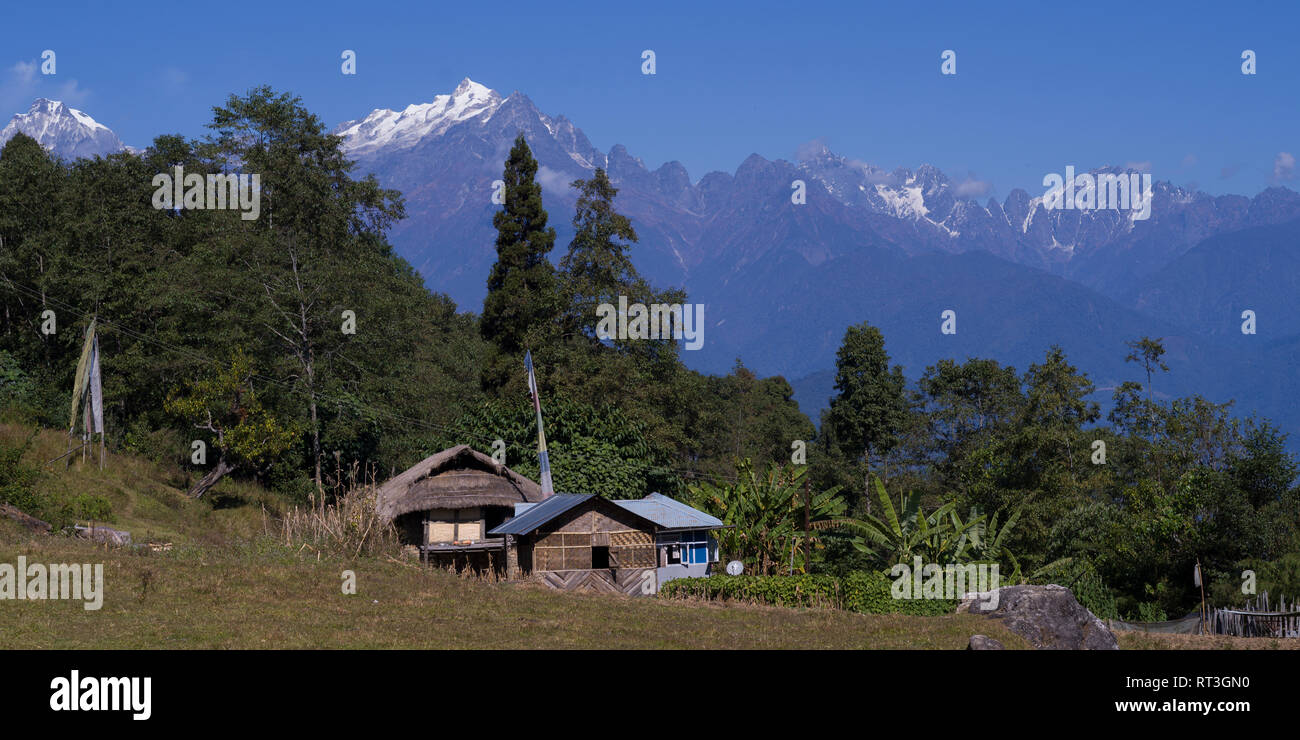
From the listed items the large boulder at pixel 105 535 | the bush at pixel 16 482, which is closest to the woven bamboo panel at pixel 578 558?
the large boulder at pixel 105 535

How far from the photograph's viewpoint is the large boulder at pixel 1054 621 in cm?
2327

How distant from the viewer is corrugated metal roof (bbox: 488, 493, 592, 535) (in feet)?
120

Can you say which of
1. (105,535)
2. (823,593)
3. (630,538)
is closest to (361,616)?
(823,593)

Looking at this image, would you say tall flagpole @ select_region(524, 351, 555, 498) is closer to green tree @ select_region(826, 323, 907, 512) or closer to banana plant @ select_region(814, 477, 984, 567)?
banana plant @ select_region(814, 477, 984, 567)

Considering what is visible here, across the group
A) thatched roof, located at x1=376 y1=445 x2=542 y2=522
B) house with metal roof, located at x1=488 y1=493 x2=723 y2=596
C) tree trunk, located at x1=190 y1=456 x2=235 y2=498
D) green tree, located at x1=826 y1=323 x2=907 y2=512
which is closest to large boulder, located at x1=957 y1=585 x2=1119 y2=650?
house with metal roof, located at x1=488 y1=493 x2=723 y2=596

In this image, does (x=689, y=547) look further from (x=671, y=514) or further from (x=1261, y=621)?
(x=1261, y=621)

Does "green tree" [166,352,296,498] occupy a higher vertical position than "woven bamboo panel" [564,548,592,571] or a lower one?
higher

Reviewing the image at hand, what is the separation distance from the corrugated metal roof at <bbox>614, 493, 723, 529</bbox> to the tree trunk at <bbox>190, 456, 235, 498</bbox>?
17686 mm

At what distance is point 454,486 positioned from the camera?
44000 mm

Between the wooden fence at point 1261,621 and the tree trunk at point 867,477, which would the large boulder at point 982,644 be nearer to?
the wooden fence at point 1261,621

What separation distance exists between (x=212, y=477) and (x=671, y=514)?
20.0 metres
